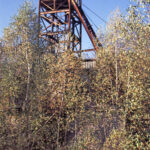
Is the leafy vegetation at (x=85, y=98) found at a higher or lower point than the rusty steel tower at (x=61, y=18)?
lower

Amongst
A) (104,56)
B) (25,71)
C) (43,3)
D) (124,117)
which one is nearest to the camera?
(124,117)

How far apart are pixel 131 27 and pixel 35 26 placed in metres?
10.6

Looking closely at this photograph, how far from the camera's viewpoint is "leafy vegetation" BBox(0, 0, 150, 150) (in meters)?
7.80

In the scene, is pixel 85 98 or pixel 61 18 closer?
pixel 85 98

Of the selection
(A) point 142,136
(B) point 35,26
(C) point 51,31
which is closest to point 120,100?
(A) point 142,136

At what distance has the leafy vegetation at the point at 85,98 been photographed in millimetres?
7805

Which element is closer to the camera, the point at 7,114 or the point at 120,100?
the point at 120,100

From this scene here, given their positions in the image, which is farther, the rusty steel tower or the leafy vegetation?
the rusty steel tower

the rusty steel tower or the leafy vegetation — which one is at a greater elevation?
the rusty steel tower

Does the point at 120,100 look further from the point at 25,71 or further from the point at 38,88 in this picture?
the point at 25,71

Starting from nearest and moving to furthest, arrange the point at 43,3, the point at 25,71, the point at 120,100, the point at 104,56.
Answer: the point at 120,100, the point at 104,56, the point at 25,71, the point at 43,3

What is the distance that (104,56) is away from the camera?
421 inches

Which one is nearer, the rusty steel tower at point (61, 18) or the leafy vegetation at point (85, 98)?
the leafy vegetation at point (85, 98)

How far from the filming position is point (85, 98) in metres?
9.53
